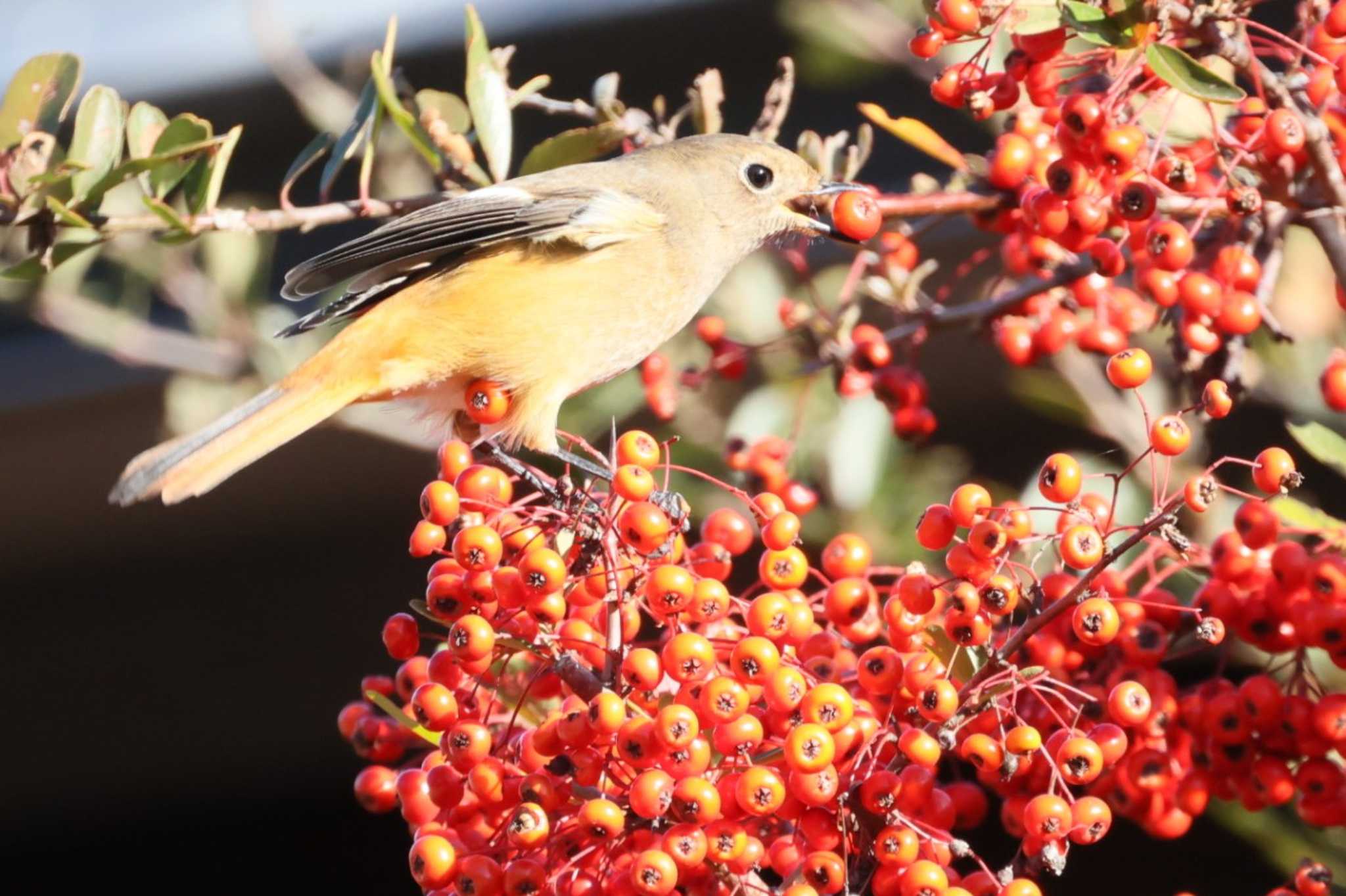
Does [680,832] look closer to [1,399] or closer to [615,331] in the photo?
[615,331]

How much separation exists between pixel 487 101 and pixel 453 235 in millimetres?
310

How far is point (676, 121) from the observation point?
285 cm

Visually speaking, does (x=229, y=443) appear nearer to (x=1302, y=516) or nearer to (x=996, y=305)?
(x=996, y=305)

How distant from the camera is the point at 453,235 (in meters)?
2.97

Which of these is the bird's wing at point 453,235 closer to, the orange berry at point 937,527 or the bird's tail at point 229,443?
the bird's tail at point 229,443

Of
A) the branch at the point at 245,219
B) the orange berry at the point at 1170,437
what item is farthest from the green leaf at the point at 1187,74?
the branch at the point at 245,219

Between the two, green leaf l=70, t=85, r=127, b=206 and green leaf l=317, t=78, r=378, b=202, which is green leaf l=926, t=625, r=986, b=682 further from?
green leaf l=70, t=85, r=127, b=206

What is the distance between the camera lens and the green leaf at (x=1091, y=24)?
201 cm

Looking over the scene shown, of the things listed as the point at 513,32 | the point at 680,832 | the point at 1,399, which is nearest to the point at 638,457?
the point at 680,832

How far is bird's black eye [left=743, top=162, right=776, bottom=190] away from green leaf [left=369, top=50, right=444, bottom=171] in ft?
3.21

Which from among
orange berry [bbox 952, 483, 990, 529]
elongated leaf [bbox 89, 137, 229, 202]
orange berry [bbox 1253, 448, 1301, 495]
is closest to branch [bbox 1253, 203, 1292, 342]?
orange berry [bbox 1253, 448, 1301, 495]

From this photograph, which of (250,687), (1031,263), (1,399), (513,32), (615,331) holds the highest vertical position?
(1031,263)

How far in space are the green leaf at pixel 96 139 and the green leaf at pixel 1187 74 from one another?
5.32 feet

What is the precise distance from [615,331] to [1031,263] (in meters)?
0.89
